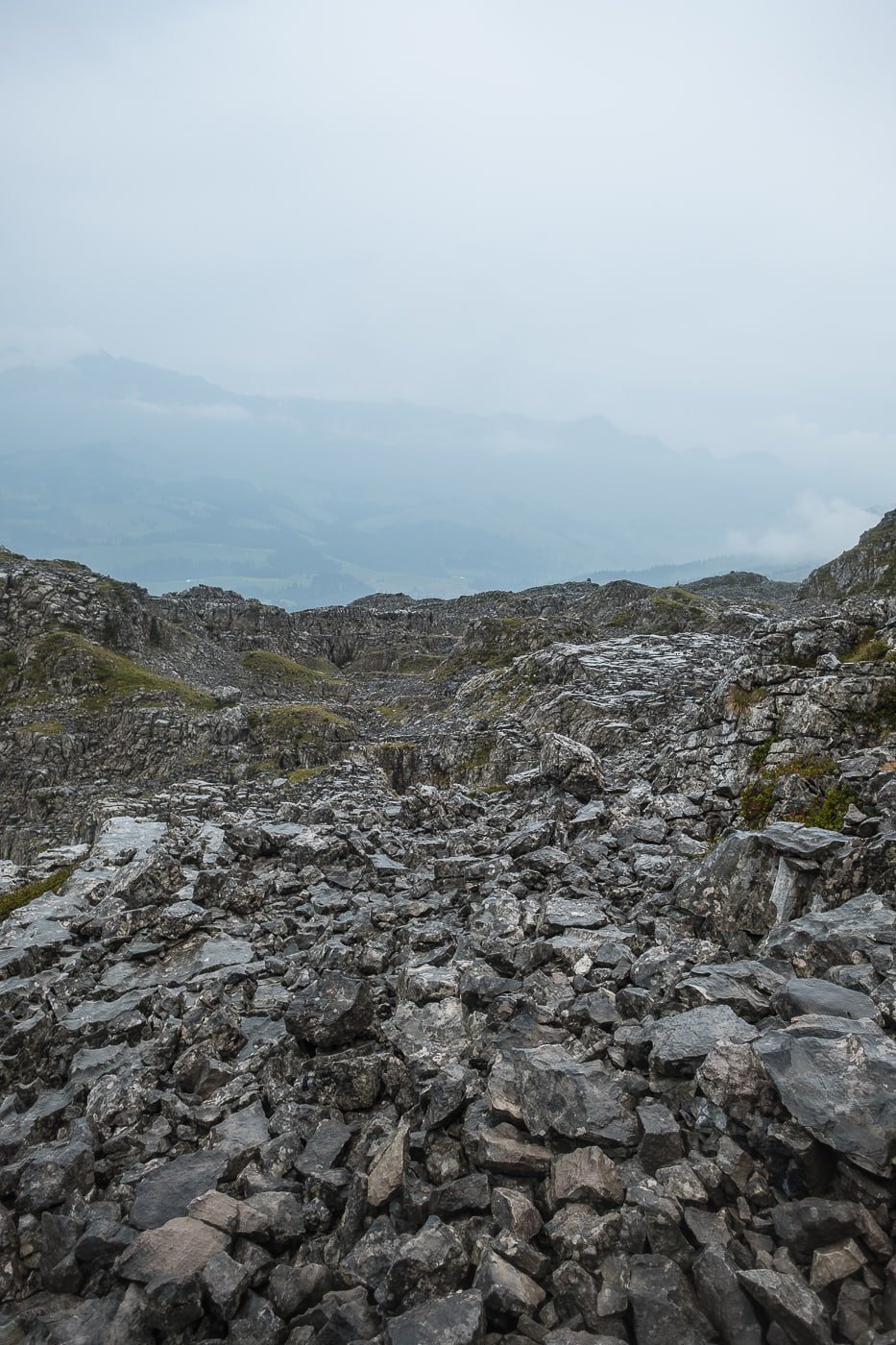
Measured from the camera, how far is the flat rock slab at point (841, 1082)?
6320 millimetres

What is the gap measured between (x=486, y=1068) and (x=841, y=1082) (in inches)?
187

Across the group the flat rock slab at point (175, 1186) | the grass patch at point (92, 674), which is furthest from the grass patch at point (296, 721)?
the flat rock slab at point (175, 1186)

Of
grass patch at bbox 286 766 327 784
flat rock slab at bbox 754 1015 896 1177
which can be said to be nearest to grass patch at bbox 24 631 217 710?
grass patch at bbox 286 766 327 784

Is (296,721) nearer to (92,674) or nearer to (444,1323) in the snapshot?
(92,674)

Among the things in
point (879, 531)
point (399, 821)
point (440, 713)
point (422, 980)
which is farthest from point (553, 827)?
point (879, 531)

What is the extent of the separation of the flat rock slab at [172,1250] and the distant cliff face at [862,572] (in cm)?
11585

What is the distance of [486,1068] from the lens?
9625 mm

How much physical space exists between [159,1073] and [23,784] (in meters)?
48.4

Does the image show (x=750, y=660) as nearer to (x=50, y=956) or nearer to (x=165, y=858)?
(x=165, y=858)

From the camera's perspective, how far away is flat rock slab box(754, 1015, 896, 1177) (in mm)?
6320

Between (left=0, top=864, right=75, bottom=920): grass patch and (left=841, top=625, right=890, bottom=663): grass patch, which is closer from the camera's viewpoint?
(left=0, top=864, right=75, bottom=920): grass patch

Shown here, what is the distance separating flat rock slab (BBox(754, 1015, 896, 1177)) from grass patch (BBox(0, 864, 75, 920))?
2028 cm

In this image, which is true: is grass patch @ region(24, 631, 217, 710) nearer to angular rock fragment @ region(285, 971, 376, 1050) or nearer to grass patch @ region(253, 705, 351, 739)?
grass patch @ region(253, 705, 351, 739)

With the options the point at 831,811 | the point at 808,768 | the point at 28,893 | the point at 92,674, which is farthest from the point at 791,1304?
the point at 92,674
